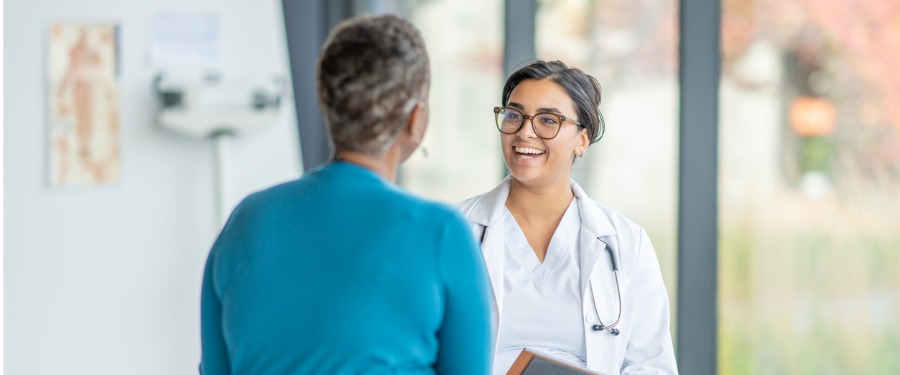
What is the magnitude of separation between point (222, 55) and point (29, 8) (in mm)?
691

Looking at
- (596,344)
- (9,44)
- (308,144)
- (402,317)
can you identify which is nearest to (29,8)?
(9,44)

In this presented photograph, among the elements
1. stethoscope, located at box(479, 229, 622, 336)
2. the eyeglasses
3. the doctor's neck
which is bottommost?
stethoscope, located at box(479, 229, 622, 336)

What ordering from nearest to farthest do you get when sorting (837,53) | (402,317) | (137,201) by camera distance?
(402,317)
(837,53)
(137,201)

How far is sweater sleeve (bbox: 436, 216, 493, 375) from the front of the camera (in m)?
1.12

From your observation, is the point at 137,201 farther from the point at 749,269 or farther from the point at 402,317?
the point at 402,317

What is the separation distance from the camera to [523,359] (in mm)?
1521

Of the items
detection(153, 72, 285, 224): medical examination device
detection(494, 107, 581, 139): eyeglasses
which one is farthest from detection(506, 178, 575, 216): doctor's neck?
detection(153, 72, 285, 224): medical examination device

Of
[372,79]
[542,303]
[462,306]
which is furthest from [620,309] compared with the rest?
[372,79]

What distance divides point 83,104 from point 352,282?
2443 millimetres

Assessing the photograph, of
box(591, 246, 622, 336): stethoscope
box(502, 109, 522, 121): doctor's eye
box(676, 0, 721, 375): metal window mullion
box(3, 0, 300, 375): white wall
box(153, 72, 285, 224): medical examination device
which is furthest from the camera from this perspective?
box(153, 72, 285, 224): medical examination device

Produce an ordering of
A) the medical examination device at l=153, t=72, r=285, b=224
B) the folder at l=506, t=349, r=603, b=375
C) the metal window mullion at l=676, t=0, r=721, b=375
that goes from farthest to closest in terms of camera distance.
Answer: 1. the medical examination device at l=153, t=72, r=285, b=224
2. the metal window mullion at l=676, t=0, r=721, b=375
3. the folder at l=506, t=349, r=603, b=375

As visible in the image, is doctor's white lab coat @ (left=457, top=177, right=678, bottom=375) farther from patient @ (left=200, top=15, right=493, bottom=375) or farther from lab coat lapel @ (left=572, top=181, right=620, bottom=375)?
patient @ (left=200, top=15, right=493, bottom=375)

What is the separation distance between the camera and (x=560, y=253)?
194 centimetres

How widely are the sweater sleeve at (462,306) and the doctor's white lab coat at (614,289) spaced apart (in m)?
0.67
